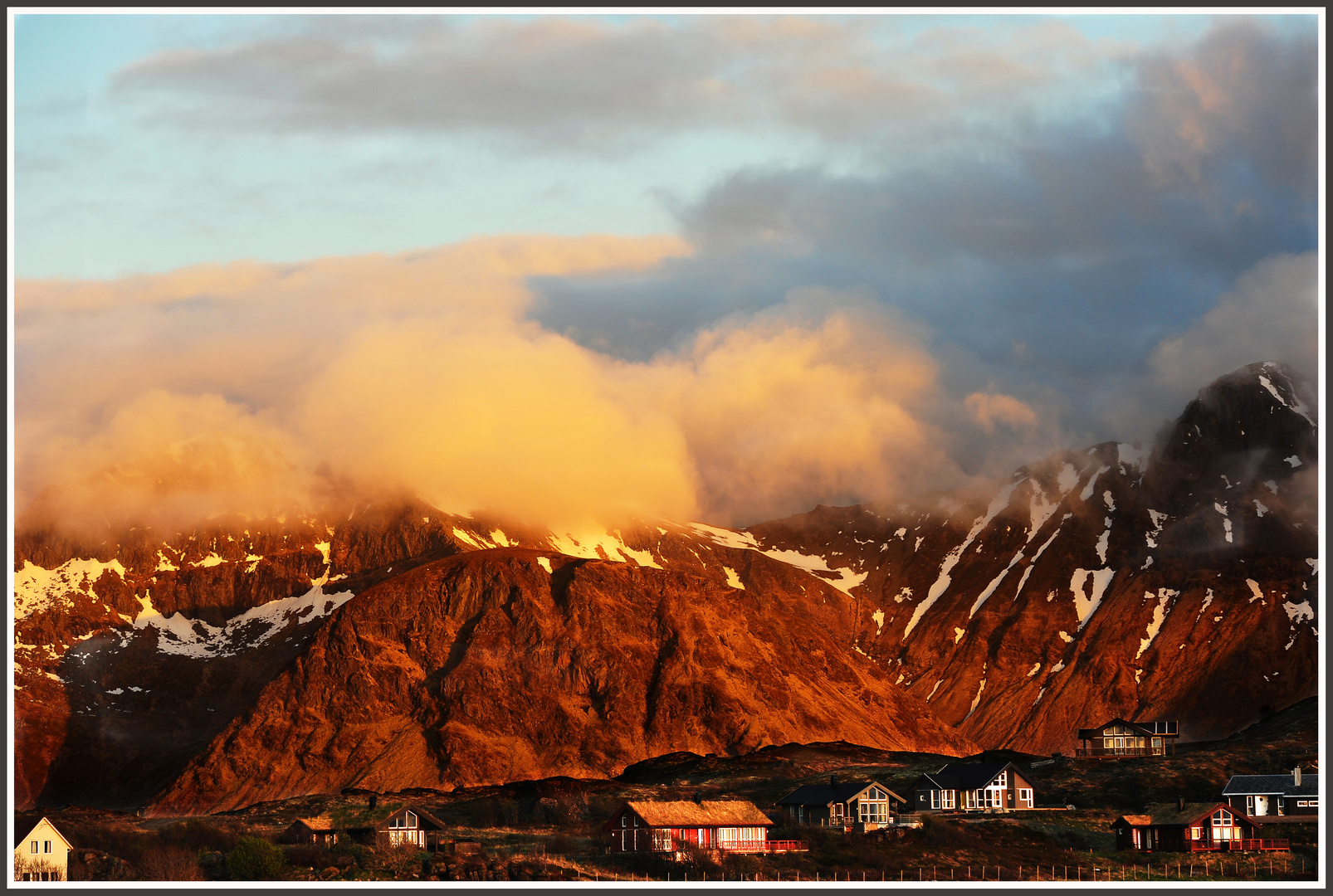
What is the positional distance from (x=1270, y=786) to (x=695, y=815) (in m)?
49.0

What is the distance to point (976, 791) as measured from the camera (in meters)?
162

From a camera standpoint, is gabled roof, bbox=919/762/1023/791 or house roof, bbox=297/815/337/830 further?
gabled roof, bbox=919/762/1023/791

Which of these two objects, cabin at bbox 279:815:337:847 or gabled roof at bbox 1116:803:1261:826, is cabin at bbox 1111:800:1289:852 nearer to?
gabled roof at bbox 1116:803:1261:826

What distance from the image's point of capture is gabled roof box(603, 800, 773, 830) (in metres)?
134

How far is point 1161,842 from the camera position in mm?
133250

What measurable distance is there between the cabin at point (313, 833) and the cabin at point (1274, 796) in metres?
72.5

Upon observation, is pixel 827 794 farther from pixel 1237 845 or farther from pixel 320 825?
pixel 320 825

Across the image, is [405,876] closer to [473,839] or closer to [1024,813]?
[473,839]

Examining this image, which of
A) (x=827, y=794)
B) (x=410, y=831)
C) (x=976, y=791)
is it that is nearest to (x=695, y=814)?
(x=827, y=794)

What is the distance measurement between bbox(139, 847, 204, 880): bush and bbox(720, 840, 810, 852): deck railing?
38714 millimetres

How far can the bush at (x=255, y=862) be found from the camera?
12338cm

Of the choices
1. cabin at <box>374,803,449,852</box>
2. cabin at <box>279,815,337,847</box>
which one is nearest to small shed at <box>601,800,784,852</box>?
cabin at <box>374,803,449,852</box>


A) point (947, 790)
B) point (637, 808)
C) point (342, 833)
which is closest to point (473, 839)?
point (342, 833)

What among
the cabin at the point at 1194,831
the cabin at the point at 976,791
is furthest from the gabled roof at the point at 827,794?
the cabin at the point at 1194,831
